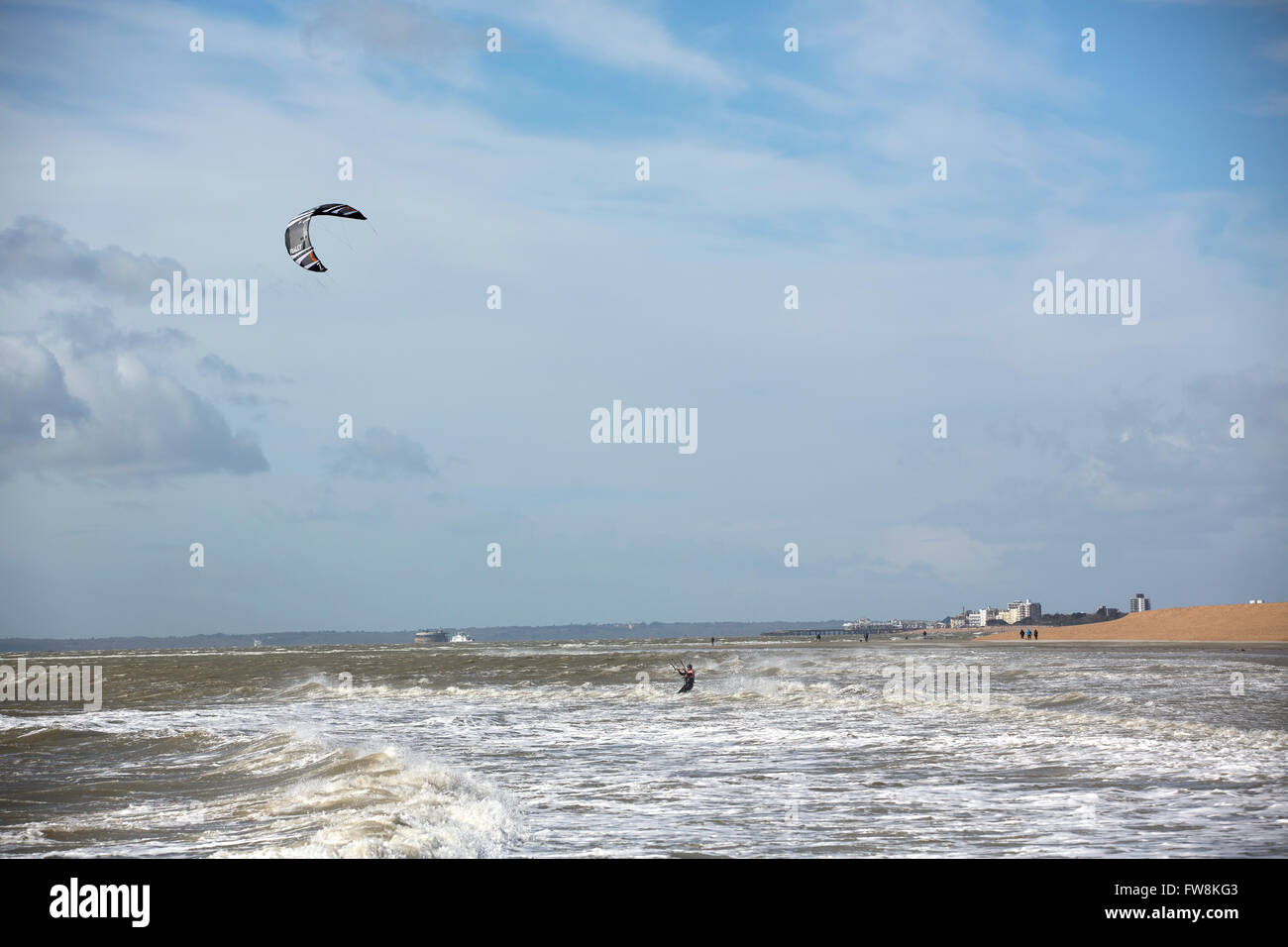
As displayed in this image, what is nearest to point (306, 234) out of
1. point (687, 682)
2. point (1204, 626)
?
point (687, 682)

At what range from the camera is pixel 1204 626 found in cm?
7356

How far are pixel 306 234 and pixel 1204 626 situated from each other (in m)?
69.0

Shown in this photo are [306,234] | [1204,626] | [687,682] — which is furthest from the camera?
[1204,626]

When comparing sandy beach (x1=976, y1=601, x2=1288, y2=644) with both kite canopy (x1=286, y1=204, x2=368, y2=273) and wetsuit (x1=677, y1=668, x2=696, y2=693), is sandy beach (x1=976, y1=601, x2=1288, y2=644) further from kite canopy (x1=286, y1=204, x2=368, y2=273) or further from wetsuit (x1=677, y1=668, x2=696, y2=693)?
kite canopy (x1=286, y1=204, x2=368, y2=273)

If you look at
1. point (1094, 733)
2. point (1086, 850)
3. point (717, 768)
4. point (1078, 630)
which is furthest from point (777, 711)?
point (1078, 630)

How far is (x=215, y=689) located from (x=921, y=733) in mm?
32736

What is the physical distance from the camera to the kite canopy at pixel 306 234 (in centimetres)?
2520

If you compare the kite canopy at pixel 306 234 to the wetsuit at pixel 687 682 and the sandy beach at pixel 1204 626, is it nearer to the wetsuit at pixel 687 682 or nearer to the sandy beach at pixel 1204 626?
the wetsuit at pixel 687 682

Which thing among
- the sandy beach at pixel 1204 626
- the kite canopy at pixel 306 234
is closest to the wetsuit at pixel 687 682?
the kite canopy at pixel 306 234

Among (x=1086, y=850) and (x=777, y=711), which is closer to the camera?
(x=1086, y=850)

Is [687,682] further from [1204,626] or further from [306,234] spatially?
[1204,626]
